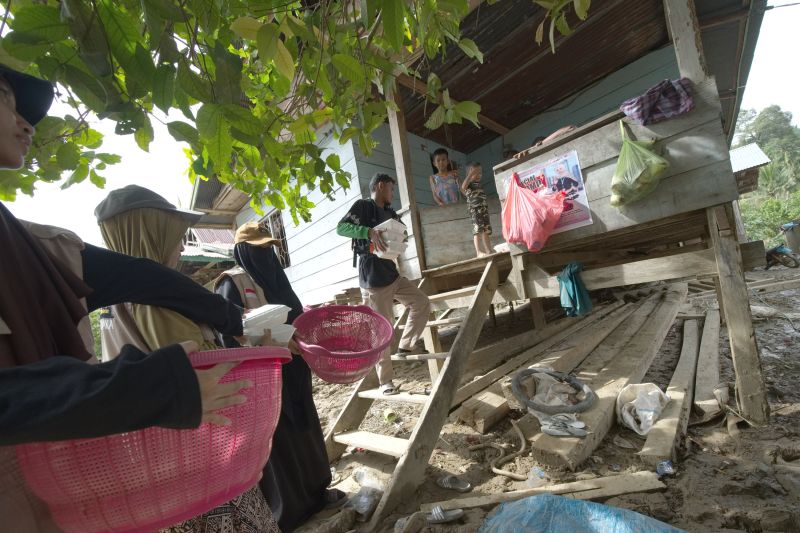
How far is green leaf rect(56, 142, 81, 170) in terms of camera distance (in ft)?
6.08

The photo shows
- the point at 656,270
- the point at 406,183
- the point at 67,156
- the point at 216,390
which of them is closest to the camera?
the point at 216,390

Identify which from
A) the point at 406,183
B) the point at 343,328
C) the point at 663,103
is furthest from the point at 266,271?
the point at 663,103

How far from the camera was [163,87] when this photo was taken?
1119mm

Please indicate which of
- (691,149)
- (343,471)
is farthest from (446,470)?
(691,149)

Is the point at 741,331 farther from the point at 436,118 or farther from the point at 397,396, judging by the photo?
the point at 436,118

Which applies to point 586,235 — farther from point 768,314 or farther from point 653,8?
point 768,314

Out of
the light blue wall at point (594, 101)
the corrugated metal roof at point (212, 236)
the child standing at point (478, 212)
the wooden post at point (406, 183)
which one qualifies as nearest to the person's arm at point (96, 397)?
the child standing at point (478, 212)

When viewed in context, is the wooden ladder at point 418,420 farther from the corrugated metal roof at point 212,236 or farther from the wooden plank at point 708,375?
the corrugated metal roof at point 212,236

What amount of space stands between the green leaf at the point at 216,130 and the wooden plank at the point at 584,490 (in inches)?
92.4

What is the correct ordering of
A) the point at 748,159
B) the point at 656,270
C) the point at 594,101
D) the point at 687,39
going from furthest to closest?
the point at 748,159
the point at 594,101
the point at 656,270
the point at 687,39

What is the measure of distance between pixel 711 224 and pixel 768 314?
5.16 meters

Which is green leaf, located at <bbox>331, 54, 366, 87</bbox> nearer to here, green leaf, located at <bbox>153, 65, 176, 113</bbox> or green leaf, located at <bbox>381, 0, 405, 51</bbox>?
green leaf, located at <bbox>381, 0, 405, 51</bbox>

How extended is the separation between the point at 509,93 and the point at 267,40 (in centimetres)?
671

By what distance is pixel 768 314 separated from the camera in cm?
640
